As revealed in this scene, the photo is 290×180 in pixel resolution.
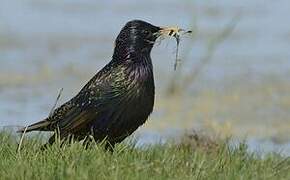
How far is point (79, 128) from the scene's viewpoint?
674cm

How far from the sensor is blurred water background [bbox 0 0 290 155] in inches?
439

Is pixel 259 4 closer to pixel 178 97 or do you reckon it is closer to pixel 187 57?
pixel 187 57

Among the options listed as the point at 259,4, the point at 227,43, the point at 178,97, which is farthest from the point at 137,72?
the point at 259,4

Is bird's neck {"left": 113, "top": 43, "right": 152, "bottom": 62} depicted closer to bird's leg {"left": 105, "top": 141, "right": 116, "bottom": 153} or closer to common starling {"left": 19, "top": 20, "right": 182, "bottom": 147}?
common starling {"left": 19, "top": 20, "right": 182, "bottom": 147}

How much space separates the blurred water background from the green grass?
2.35 metres

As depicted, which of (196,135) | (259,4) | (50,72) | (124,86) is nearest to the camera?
(124,86)

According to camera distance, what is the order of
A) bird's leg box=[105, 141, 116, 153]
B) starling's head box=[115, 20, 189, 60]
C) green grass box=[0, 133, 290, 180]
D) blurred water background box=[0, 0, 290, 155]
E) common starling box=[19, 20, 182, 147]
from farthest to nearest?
blurred water background box=[0, 0, 290, 155], starling's head box=[115, 20, 189, 60], bird's leg box=[105, 141, 116, 153], common starling box=[19, 20, 182, 147], green grass box=[0, 133, 290, 180]

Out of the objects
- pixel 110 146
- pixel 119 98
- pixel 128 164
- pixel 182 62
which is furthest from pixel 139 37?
pixel 182 62

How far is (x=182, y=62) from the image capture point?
1234 cm

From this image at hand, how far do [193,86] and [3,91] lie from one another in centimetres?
205

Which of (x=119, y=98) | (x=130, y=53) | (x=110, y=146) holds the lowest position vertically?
(x=110, y=146)

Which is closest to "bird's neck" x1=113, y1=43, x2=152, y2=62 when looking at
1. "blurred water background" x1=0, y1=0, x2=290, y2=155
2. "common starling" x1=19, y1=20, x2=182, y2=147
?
"common starling" x1=19, y1=20, x2=182, y2=147

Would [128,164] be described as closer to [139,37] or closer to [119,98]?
[119,98]

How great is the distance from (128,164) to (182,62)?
6.30 m
